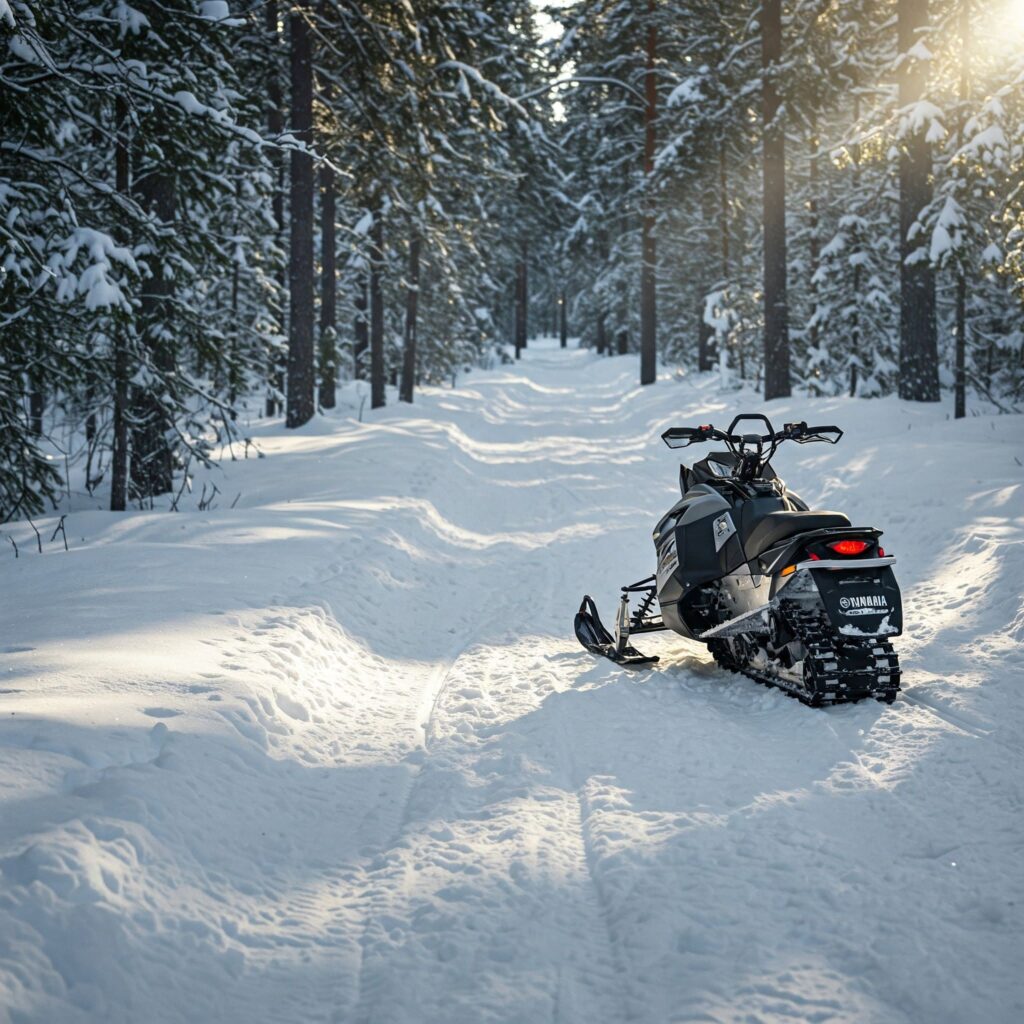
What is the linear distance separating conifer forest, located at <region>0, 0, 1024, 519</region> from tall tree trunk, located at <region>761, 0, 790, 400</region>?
68 millimetres

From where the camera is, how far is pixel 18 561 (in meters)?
8.32

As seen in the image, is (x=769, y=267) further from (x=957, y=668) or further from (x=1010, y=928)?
(x=1010, y=928)

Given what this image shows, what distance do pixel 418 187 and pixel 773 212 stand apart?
7.60m

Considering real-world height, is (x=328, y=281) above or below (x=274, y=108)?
below

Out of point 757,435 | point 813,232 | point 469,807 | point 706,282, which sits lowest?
point 469,807

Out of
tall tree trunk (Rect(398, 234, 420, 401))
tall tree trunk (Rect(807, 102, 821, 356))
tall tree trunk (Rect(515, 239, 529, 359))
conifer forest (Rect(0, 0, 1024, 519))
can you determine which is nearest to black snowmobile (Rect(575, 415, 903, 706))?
conifer forest (Rect(0, 0, 1024, 519))

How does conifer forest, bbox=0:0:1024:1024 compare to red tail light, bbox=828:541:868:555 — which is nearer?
conifer forest, bbox=0:0:1024:1024

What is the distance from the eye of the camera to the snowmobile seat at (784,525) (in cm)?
520

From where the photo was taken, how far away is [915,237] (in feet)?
45.6

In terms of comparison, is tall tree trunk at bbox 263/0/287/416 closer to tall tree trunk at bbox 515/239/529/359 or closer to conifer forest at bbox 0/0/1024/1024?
conifer forest at bbox 0/0/1024/1024

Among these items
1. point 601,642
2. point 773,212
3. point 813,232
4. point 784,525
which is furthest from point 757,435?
point 813,232

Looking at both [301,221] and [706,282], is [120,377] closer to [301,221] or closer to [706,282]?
[301,221]

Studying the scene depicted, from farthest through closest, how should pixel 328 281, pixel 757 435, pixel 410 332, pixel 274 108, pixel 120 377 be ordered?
pixel 410 332, pixel 328 281, pixel 274 108, pixel 120 377, pixel 757 435

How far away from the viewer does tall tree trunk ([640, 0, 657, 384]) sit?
2738 cm
